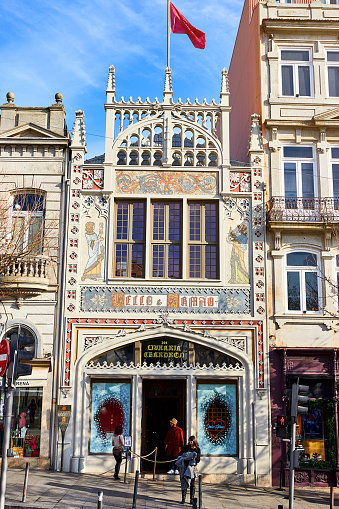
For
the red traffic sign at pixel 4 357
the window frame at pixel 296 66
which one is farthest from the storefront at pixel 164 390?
the window frame at pixel 296 66

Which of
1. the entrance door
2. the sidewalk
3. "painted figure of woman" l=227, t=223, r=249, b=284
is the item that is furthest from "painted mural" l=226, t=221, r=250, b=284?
the sidewalk

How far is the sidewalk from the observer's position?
15.7 meters

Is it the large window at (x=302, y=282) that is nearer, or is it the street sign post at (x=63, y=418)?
the street sign post at (x=63, y=418)

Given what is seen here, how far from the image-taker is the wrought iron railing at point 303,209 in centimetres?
2158

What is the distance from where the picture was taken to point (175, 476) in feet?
65.0

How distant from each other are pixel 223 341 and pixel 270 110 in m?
9.39

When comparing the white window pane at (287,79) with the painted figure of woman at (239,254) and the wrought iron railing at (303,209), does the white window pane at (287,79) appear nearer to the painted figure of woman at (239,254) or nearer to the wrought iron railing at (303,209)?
the wrought iron railing at (303,209)

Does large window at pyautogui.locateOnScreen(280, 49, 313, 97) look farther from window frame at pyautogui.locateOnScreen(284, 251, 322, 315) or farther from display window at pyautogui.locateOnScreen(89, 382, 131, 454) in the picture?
display window at pyautogui.locateOnScreen(89, 382, 131, 454)

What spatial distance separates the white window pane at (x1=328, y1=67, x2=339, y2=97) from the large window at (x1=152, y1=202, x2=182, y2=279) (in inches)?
311

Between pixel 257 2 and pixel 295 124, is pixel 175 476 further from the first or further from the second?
pixel 257 2

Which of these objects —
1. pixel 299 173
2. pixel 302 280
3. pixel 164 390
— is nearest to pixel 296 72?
pixel 299 173

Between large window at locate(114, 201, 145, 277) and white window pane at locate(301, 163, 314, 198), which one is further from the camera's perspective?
white window pane at locate(301, 163, 314, 198)

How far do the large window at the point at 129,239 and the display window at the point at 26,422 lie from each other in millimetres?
5272

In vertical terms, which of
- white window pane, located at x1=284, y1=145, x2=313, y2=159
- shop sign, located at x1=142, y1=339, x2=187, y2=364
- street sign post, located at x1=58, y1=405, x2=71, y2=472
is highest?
white window pane, located at x1=284, y1=145, x2=313, y2=159
